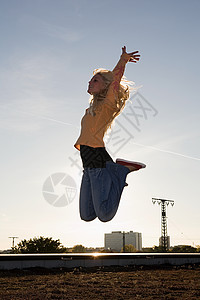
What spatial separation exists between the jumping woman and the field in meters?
7.01

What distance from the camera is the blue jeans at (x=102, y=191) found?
4402 mm

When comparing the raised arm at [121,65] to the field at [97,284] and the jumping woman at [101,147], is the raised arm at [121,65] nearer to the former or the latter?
the jumping woman at [101,147]

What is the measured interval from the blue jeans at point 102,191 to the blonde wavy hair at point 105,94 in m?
0.63

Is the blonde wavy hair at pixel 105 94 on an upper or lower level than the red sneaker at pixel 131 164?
upper

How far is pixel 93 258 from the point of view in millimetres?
17516

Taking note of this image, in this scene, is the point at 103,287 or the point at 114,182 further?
the point at 103,287

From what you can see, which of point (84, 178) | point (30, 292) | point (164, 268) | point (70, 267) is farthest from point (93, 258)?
point (84, 178)

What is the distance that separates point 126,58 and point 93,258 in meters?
14.3

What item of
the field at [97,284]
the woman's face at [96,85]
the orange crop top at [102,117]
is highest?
the woman's face at [96,85]

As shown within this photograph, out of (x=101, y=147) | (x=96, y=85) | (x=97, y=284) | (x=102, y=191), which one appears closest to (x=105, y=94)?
(x=96, y=85)

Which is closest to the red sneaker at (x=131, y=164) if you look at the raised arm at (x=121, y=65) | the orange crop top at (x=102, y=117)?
the orange crop top at (x=102, y=117)

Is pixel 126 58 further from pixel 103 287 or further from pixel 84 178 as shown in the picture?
pixel 103 287

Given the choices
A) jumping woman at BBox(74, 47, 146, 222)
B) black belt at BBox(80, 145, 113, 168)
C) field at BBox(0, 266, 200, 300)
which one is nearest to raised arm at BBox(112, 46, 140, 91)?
jumping woman at BBox(74, 47, 146, 222)

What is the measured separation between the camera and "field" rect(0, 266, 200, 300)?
36.6 feet
